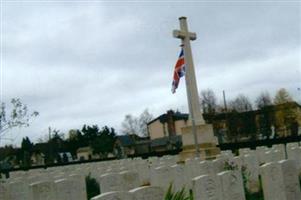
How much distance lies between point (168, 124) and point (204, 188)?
219ft

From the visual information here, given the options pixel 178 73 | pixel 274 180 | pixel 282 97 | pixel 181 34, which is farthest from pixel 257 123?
pixel 274 180

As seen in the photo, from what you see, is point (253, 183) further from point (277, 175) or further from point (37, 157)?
point (37, 157)

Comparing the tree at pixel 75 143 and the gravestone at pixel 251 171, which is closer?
the gravestone at pixel 251 171

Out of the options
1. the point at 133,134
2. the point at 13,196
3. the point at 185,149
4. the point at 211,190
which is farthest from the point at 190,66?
the point at 133,134

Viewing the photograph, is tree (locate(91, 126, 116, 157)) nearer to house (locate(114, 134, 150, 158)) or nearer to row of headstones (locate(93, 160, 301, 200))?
house (locate(114, 134, 150, 158))

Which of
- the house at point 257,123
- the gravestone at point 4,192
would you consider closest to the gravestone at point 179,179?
the gravestone at point 4,192

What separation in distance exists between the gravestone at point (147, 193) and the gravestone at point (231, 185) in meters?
1.50

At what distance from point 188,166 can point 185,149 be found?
7838 millimetres

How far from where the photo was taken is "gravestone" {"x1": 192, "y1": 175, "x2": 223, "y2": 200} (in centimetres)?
586

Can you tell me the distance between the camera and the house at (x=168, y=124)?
235ft

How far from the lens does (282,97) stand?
58750 mm

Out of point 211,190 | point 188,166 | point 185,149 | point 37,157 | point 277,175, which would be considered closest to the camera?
point 211,190

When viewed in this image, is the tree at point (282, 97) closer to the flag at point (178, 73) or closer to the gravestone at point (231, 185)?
the flag at point (178, 73)

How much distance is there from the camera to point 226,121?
57.2 meters
